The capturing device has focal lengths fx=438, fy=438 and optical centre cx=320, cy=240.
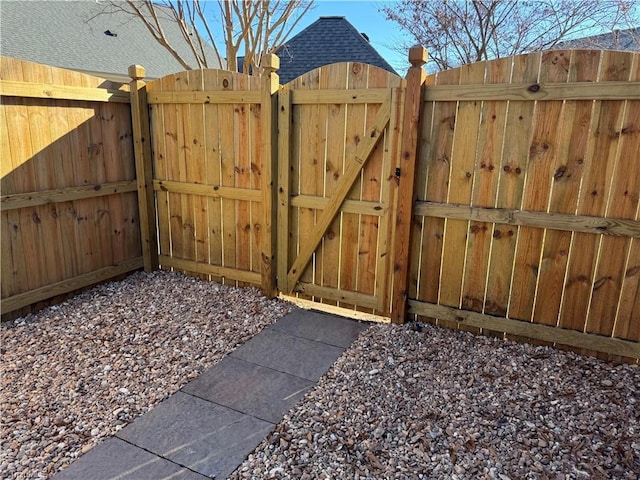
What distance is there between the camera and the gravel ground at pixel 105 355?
7.05ft

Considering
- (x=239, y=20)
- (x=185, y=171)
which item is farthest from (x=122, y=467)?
(x=239, y=20)

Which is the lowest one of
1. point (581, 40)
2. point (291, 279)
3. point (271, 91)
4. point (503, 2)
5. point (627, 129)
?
point (291, 279)

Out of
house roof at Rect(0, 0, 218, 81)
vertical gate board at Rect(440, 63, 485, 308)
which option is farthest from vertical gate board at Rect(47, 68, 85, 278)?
house roof at Rect(0, 0, 218, 81)

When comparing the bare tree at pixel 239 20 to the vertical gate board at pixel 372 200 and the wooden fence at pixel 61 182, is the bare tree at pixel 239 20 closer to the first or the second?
the wooden fence at pixel 61 182

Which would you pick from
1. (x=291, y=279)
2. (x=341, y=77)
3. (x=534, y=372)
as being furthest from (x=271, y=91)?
(x=534, y=372)

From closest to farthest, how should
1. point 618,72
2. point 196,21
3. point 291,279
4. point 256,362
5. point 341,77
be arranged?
point 618,72
point 256,362
point 341,77
point 291,279
point 196,21

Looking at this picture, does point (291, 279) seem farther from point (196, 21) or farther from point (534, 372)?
point (196, 21)

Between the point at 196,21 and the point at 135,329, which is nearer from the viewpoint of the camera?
the point at 135,329

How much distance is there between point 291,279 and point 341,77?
1.68m

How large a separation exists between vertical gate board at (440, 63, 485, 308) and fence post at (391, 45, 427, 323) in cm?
26

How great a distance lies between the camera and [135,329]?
10.6 feet

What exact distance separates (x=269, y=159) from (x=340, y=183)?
0.62 m

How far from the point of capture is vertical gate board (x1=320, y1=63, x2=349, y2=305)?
324 cm

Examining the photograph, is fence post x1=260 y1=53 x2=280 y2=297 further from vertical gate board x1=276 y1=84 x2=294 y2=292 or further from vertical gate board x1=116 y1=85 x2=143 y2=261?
vertical gate board x1=116 y1=85 x2=143 y2=261
